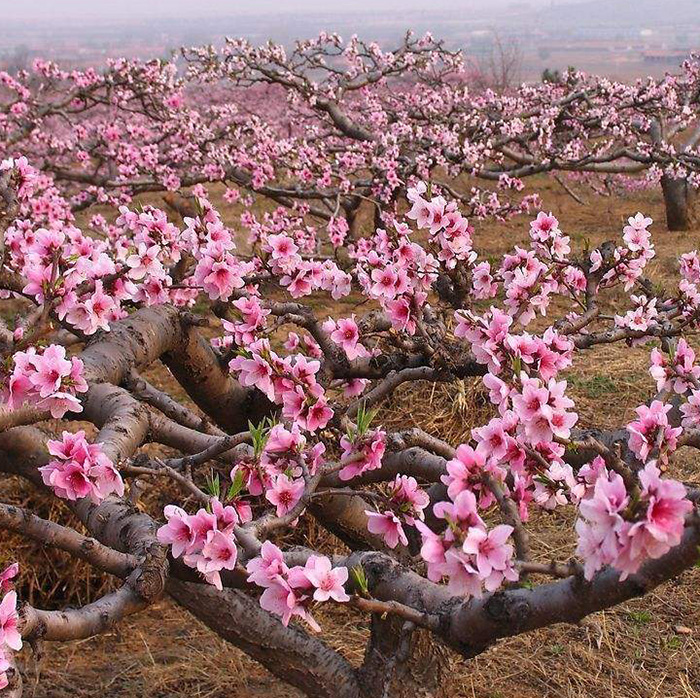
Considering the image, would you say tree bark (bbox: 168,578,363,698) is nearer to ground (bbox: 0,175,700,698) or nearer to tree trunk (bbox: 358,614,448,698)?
tree trunk (bbox: 358,614,448,698)

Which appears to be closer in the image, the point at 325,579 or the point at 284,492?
the point at 325,579

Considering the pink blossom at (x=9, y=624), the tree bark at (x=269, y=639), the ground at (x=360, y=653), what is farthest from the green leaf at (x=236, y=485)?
the ground at (x=360, y=653)

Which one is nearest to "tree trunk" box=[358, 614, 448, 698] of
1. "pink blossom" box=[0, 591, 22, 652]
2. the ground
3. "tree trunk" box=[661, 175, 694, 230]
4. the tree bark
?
the tree bark

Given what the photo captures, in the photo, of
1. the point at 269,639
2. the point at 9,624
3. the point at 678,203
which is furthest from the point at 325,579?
the point at 678,203

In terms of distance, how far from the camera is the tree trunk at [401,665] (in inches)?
110

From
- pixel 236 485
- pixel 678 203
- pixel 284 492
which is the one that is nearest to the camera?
pixel 236 485

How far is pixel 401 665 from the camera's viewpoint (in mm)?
2820

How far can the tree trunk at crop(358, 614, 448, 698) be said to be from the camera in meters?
2.80

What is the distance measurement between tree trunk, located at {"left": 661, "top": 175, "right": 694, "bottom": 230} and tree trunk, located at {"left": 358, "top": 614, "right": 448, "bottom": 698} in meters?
10.1

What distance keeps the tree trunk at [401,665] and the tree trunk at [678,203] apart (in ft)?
33.2

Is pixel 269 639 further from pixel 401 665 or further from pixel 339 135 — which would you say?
pixel 339 135

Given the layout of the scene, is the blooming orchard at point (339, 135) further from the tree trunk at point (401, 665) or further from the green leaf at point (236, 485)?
the green leaf at point (236, 485)

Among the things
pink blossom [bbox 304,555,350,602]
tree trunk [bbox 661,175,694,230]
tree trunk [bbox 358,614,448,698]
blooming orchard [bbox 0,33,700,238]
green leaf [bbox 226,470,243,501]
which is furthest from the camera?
tree trunk [bbox 661,175,694,230]

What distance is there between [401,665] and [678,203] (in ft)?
34.2
